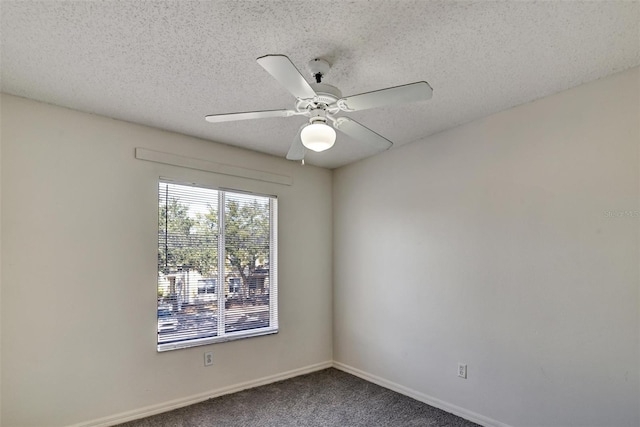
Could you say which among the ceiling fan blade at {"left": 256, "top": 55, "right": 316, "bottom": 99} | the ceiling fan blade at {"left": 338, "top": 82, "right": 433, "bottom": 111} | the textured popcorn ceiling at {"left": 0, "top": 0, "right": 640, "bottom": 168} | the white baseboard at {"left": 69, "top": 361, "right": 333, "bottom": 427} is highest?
the textured popcorn ceiling at {"left": 0, "top": 0, "right": 640, "bottom": 168}

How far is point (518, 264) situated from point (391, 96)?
172 cm

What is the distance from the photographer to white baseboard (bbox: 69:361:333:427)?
2848mm

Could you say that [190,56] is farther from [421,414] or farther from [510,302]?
[421,414]

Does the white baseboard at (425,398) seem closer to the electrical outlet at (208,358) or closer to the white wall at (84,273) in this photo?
the white wall at (84,273)

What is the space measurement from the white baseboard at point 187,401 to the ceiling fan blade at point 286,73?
9.17 ft

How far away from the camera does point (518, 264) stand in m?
2.74

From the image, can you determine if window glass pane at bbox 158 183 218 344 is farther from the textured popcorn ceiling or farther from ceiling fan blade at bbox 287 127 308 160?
ceiling fan blade at bbox 287 127 308 160

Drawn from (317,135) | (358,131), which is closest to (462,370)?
(358,131)

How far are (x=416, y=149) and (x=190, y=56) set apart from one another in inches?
88.0

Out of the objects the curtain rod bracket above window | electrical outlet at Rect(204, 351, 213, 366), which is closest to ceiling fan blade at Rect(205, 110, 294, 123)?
the curtain rod bracket above window

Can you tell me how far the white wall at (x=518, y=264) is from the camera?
7.48 feet

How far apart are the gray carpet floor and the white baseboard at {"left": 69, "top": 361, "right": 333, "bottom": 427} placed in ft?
0.18

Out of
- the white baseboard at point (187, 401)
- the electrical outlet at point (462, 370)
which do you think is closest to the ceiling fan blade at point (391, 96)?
the electrical outlet at point (462, 370)

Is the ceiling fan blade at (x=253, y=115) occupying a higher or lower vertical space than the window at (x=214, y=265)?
higher
